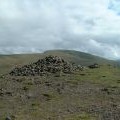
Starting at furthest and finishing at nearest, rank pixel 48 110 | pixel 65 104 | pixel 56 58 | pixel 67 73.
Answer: pixel 56 58 < pixel 67 73 < pixel 65 104 < pixel 48 110

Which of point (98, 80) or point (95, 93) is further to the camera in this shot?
point (98, 80)

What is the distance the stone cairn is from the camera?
73.9 m

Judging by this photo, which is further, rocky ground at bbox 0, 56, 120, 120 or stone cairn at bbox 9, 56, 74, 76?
stone cairn at bbox 9, 56, 74, 76

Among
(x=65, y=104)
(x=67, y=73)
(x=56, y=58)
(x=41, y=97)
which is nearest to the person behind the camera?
(x=65, y=104)

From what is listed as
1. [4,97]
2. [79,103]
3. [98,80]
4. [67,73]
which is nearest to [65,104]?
[79,103]

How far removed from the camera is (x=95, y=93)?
183 feet

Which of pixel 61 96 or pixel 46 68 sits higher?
pixel 46 68

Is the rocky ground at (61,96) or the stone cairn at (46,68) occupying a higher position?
the stone cairn at (46,68)

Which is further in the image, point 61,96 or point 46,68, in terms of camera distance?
point 46,68

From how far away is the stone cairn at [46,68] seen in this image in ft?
243

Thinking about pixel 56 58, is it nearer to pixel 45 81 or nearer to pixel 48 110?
pixel 45 81

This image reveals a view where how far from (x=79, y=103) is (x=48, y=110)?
5456 millimetres

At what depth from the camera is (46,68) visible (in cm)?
7569

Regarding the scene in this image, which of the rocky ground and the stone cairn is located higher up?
the stone cairn
